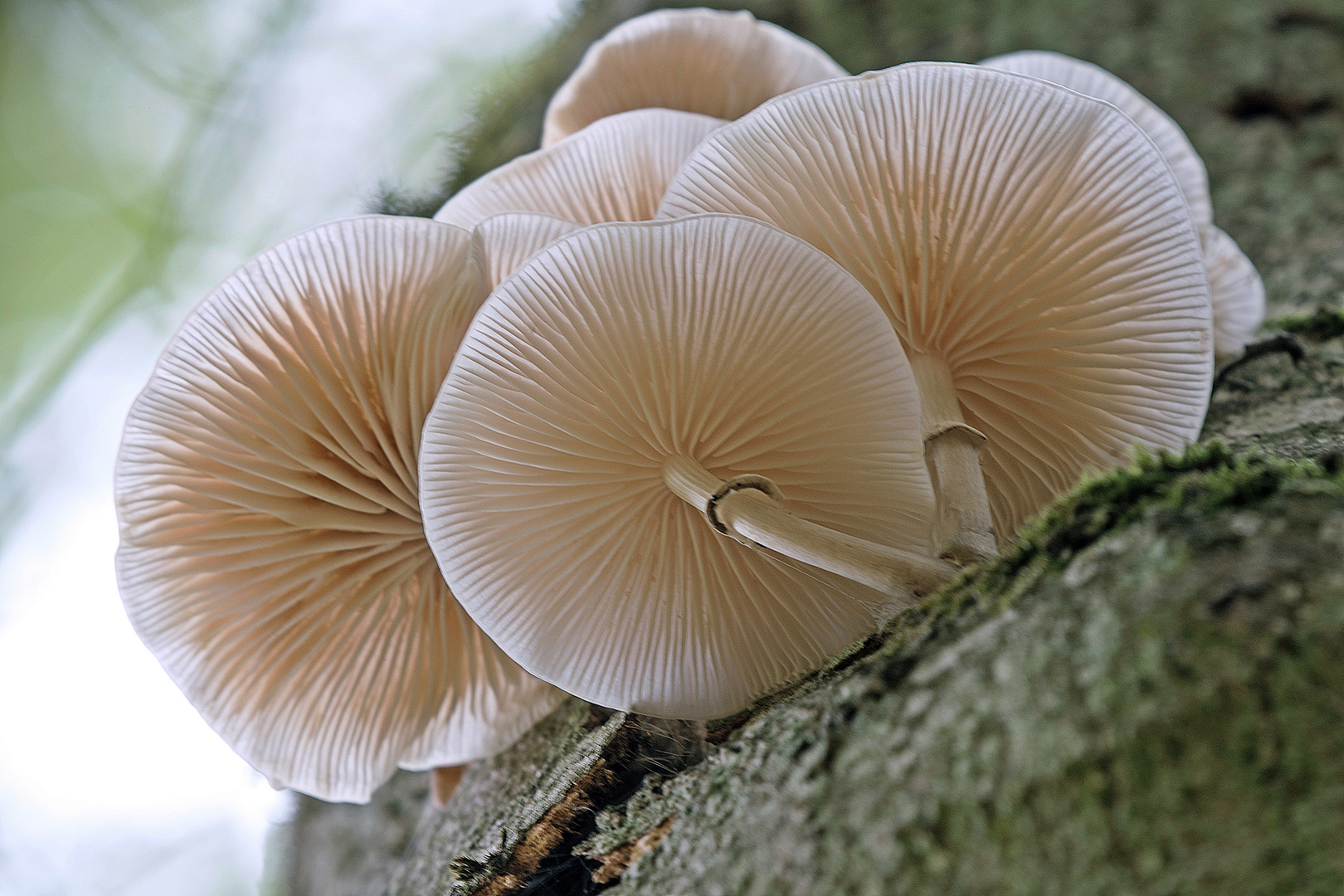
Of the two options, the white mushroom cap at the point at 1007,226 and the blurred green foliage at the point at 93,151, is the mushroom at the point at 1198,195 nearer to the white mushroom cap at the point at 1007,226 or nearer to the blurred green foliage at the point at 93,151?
the white mushroom cap at the point at 1007,226

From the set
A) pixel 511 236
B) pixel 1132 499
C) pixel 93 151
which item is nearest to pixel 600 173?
pixel 511 236

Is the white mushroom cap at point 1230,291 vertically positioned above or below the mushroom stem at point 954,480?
above

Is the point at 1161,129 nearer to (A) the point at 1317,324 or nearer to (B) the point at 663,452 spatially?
(A) the point at 1317,324

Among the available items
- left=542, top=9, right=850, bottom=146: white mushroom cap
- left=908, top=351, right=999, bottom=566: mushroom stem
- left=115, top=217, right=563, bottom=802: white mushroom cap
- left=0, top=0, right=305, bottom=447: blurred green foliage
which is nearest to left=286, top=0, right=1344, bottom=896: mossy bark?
left=908, top=351, right=999, bottom=566: mushroom stem

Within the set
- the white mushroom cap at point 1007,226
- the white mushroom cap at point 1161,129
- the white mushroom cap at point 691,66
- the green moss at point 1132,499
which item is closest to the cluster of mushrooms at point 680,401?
the white mushroom cap at point 1007,226

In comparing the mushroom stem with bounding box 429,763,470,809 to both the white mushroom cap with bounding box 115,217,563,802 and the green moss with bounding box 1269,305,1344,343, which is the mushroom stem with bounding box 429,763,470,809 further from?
the green moss with bounding box 1269,305,1344,343
